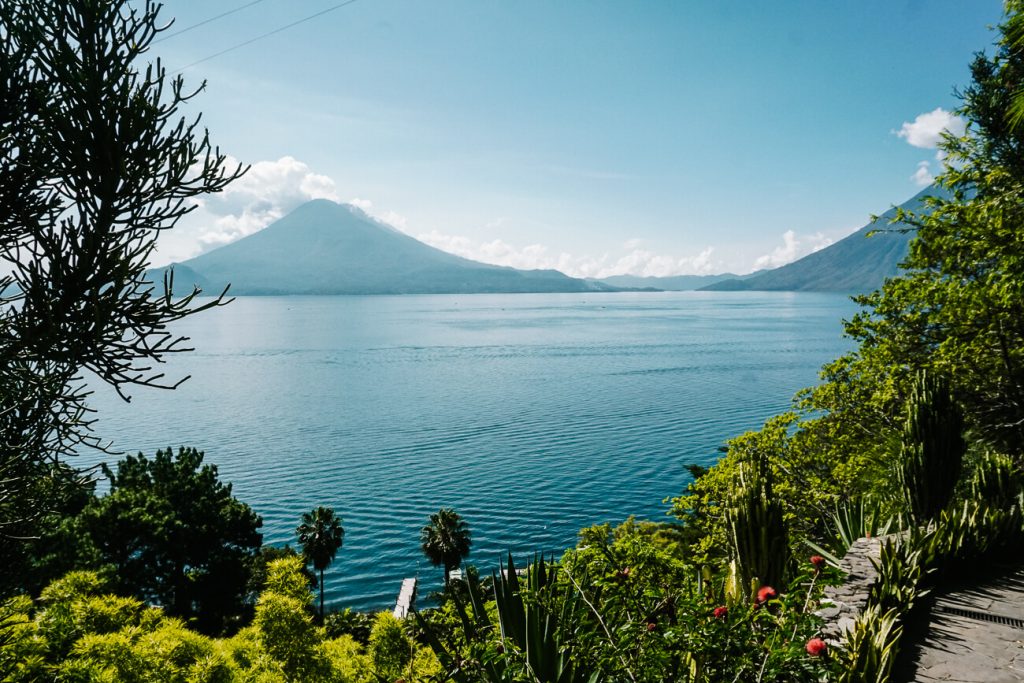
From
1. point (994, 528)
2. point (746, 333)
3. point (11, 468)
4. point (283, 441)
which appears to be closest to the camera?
point (11, 468)

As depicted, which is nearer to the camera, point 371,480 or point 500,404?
point 371,480

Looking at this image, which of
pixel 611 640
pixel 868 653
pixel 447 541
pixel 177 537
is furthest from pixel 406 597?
pixel 611 640

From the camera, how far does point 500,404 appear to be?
229 ft

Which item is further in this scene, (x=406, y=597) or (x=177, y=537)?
(x=406, y=597)

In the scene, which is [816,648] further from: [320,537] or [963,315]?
[320,537]

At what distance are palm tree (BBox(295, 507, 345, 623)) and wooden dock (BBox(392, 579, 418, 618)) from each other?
16.0 ft

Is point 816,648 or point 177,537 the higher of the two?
point 816,648

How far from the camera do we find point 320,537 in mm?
35031

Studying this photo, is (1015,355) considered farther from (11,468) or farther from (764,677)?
(11,468)

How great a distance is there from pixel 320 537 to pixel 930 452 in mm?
34002

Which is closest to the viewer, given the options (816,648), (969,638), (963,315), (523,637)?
(816,648)

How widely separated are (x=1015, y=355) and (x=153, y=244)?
16.4 m

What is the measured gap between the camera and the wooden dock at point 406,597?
32562 mm

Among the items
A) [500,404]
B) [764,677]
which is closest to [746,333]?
[500,404]
